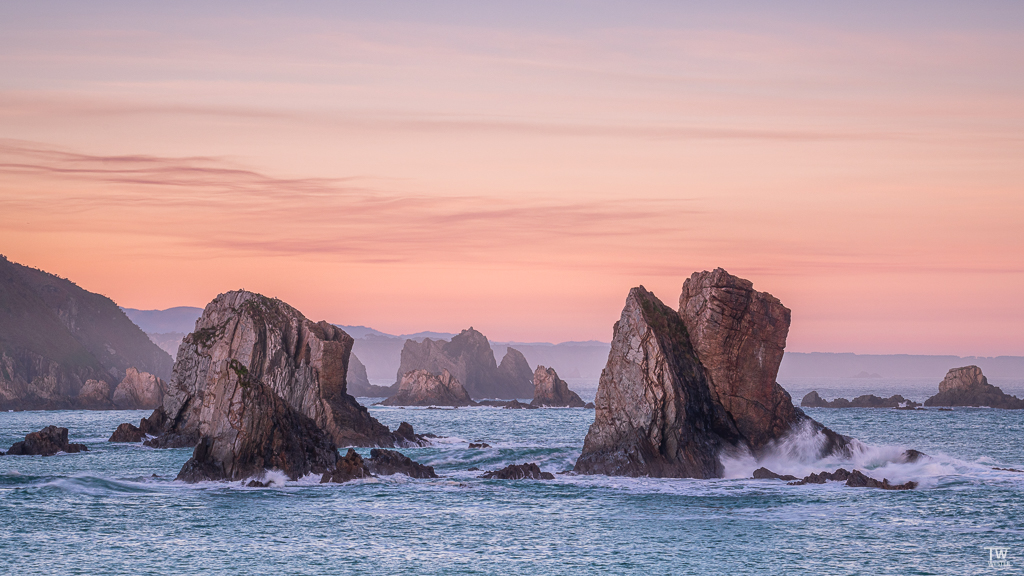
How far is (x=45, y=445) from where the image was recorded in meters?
76.1

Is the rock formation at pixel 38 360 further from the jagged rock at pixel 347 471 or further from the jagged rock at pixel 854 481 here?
the jagged rock at pixel 854 481

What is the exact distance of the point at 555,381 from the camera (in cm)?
18362

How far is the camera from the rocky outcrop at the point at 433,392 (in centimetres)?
17525

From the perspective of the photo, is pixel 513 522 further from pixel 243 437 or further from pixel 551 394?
pixel 551 394

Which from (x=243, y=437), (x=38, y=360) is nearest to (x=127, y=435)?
(x=243, y=437)

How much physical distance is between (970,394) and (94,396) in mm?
149684

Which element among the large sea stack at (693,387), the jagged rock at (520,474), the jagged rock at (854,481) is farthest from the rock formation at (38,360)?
the jagged rock at (854,481)

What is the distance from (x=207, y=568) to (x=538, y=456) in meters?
40.4

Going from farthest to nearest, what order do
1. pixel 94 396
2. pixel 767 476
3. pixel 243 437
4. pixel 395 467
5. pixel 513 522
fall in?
pixel 94 396, pixel 395 467, pixel 767 476, pixel 243 437, pixel 513 522

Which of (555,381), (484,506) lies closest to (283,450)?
(484,506)

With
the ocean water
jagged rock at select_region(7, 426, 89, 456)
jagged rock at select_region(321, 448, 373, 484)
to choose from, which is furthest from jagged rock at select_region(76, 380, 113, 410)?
jagged rock at select_region(321, 448, 373, 484)

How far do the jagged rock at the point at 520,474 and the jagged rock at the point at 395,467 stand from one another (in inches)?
153

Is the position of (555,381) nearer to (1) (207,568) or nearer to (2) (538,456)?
(2) (538,456)

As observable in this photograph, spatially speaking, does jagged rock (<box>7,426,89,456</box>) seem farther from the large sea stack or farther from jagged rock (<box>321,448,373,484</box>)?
the large sea stack
